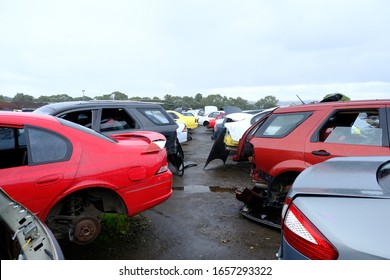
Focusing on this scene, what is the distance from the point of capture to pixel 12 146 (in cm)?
291

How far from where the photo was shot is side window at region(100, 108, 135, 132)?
16.9 feet

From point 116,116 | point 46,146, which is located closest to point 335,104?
point 46,146

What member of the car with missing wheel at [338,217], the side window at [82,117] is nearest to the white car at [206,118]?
the side window at [82,117]

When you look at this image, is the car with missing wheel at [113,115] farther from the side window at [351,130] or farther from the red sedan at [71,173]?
the side window at [351,130]

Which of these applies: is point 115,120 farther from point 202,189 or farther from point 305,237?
point 305,237

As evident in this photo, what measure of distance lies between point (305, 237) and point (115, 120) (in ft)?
14.1

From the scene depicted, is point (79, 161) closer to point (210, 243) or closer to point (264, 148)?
point (210, 243)

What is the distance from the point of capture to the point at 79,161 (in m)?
2.84

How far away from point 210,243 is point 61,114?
10.8ft

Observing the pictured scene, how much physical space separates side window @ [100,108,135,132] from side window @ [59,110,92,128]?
0.22 meters

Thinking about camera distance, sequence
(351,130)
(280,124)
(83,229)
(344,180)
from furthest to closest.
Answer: (280,124) → (351,130) → (83,229) → (344,180)

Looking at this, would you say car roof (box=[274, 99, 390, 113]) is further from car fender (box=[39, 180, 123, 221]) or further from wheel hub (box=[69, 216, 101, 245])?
wheel hub (box=[69, 216, 101, 245])

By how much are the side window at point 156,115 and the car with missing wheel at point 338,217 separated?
3969mm

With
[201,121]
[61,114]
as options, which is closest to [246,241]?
[61,114]
